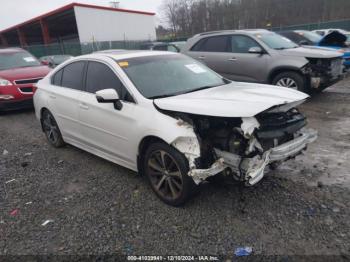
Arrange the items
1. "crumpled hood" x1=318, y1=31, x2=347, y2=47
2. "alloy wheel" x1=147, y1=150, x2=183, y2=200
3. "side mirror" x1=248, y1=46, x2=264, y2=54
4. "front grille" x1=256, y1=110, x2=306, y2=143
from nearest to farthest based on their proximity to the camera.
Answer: "front grille" x1=256, y1=110, x2=306, y2=143, "alloy wheel" x1=147, y1=150, x2=183, y2=200, "side mirror" x1=248, y1=46, x2=264, y2=54, "crumpled hood" x1=318, y1=31, x2=347, y2=47

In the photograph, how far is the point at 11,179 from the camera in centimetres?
426

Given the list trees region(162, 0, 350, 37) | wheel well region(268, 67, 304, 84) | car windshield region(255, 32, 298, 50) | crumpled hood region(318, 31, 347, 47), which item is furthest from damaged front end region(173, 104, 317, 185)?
trees region(162, 0, 350, 37)

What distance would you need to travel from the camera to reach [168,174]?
10.4 feet

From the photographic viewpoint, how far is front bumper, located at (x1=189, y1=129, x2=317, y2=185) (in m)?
2.76

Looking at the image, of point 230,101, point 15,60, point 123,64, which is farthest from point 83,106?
point 15,60

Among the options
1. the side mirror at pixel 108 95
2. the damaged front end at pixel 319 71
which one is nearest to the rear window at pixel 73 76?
the side mirror at pixel 108 95

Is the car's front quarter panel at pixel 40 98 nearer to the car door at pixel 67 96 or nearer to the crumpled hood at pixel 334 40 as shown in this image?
the car door at pixel 67 96

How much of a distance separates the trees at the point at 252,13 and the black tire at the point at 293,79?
30503mm

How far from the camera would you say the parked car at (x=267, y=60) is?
674 centimetres

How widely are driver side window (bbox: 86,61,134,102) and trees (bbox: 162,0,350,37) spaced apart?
34.6 metres

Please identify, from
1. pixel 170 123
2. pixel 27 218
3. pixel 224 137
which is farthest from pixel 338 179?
pixel 27 218

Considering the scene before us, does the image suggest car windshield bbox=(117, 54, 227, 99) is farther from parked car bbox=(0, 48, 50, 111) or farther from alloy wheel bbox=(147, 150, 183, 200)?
parked car bbox=(0, 48, 50, 111)

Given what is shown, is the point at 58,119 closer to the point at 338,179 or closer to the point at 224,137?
the point at 224,137

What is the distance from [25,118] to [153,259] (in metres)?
6.83
